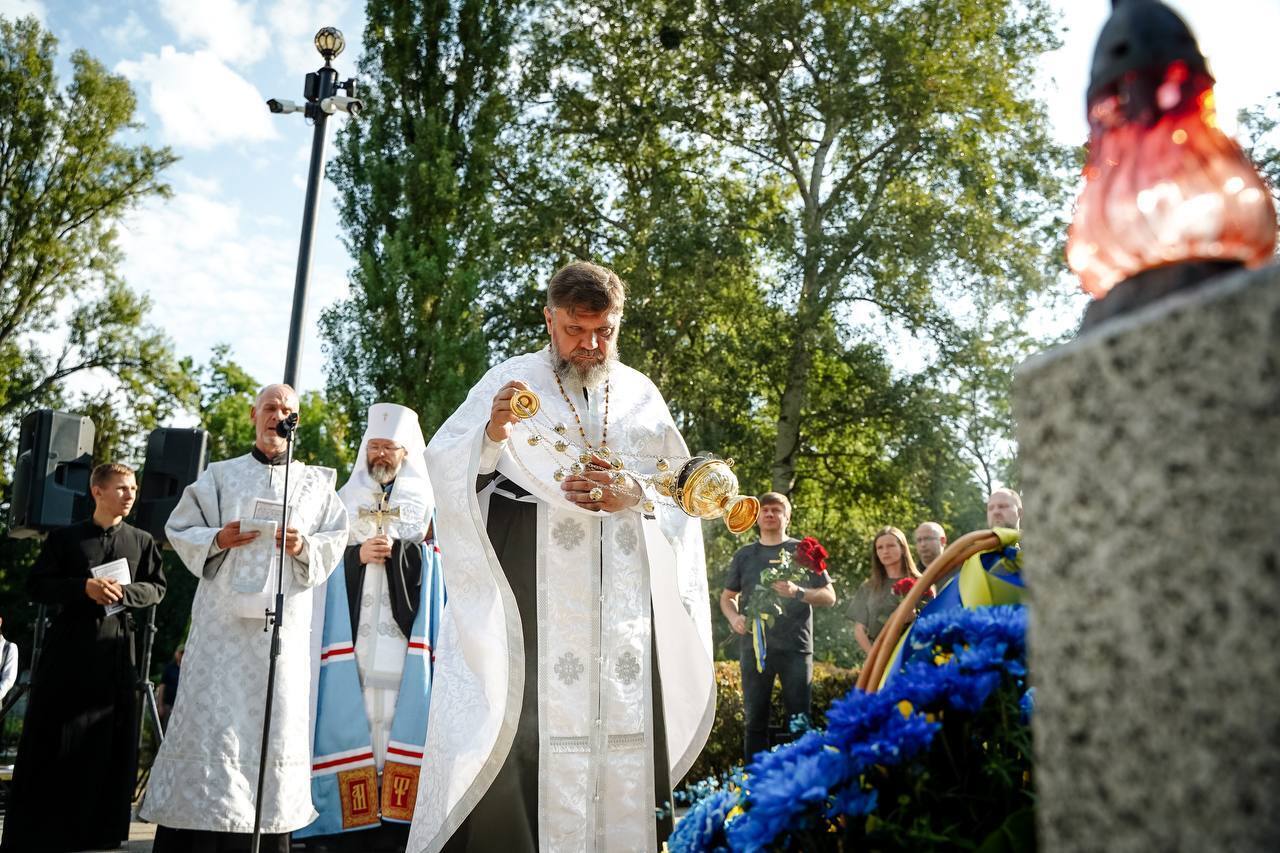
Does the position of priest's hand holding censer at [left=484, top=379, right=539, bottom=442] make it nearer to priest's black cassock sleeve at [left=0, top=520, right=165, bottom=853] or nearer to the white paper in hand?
the white paper in hand

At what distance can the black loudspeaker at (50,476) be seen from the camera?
8047 millimetres

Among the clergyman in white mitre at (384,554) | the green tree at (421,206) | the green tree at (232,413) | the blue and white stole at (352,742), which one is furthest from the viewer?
the green tree at (232,413)

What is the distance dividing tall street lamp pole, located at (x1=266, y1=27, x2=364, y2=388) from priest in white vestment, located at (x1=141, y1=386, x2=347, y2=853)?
1.79m

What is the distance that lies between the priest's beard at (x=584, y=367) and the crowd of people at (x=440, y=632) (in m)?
0.02

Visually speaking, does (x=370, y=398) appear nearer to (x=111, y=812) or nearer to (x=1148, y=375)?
(x=111, y=812)

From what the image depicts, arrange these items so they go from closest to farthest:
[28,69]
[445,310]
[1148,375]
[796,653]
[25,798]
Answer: [1148,375] → [25,798] → [796,653] → [445,310] → [28,69]

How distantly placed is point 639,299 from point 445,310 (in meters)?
3.37

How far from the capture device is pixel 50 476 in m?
8.09

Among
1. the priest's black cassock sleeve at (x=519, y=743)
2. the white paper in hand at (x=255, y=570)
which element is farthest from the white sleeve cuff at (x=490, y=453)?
the white paper in hand at (x=255, y=570)

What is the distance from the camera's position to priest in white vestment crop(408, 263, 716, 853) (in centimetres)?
390

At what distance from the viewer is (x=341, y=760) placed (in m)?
6.90

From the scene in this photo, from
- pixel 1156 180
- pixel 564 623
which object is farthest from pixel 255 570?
pixel 1156 180

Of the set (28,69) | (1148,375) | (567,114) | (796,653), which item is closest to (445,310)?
(567,114)

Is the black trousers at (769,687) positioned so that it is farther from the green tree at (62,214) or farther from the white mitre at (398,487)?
the green tree at (62,214)
